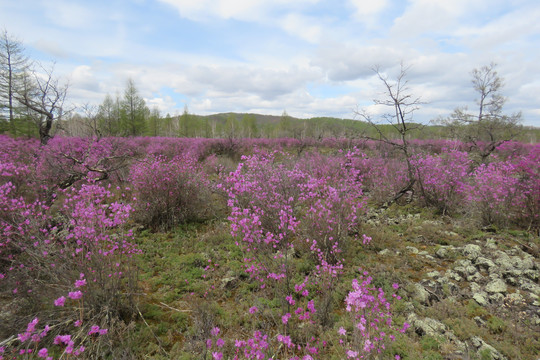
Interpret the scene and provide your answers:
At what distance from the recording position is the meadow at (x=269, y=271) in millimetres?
2389

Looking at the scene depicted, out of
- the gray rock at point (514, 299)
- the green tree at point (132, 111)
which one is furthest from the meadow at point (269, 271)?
the green tree at point (132, 111)

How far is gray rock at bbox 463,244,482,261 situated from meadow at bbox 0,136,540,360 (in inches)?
1.1

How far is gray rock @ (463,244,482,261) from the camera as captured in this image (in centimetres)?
397

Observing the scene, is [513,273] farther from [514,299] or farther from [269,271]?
[269,271]

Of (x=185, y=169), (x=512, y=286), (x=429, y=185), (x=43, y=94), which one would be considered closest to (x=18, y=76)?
(x=43, y=94)

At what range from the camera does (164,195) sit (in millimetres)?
5379

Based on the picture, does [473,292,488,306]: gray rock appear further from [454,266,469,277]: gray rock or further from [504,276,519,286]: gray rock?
[504,276,519,286]: gray rock

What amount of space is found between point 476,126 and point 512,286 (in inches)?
805

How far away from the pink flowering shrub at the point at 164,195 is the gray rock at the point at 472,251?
17.6ft

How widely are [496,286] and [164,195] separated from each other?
231 inches

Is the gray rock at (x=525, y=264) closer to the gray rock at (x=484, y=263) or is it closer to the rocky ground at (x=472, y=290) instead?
the rocky ground at (x=472, y=290)

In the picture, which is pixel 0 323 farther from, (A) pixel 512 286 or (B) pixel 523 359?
(A) pixel 512 286

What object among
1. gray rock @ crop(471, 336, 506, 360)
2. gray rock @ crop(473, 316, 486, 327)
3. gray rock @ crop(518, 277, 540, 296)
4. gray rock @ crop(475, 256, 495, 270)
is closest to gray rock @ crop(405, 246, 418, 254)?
gray rock @ crop(475, 256, 495, 270)

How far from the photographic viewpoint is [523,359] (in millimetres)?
2264
